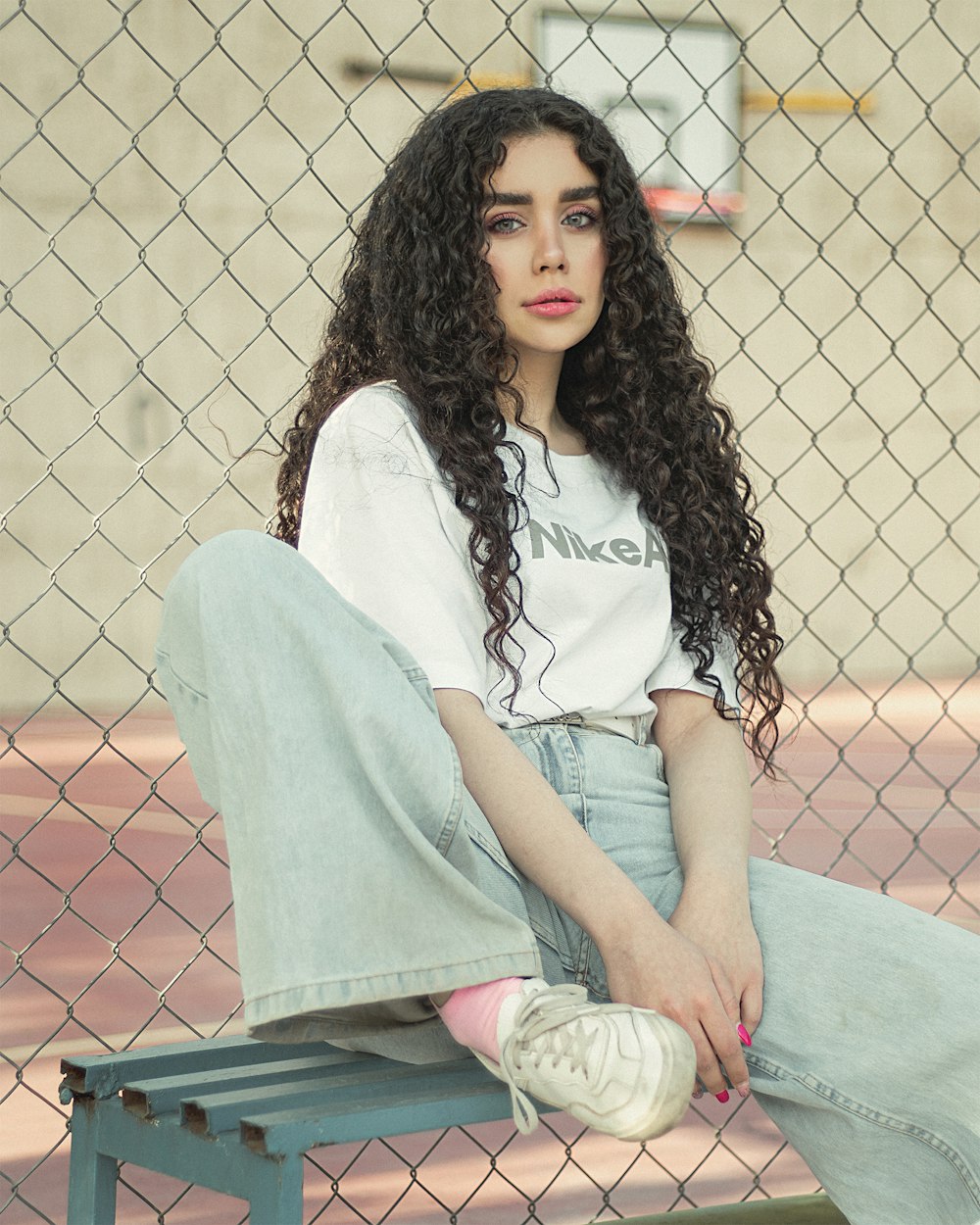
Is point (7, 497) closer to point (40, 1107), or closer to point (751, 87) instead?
point (751, 87)

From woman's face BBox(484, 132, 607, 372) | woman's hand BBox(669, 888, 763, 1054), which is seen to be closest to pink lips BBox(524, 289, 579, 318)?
woman's face BBox(484, 132, 607, 372)

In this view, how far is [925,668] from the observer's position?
1005 cm

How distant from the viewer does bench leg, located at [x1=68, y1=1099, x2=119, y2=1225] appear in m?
1.52

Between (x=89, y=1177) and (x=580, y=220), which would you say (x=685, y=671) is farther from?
(x=89, y=1177)

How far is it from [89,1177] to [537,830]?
543mm

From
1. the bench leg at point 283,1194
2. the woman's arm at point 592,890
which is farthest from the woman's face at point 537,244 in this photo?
the bench leg at point 283,1194

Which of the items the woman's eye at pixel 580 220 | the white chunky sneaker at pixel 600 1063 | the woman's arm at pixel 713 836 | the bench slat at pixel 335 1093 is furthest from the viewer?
the woman's eye at pixel 580 220

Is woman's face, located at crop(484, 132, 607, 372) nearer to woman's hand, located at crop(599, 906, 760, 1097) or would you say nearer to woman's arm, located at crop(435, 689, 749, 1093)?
woman's arm, located at crop(435, 689, 749, 1093)

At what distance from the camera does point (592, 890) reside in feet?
4.67

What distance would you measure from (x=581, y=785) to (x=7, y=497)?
270 inches

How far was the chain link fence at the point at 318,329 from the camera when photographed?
6000mm

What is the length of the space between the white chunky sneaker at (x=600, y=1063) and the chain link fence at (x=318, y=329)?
297 centimetres

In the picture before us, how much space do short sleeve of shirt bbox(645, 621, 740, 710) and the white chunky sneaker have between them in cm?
52

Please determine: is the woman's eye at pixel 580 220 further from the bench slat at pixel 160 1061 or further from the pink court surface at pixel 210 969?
the bench slat at pixel 160 1061
